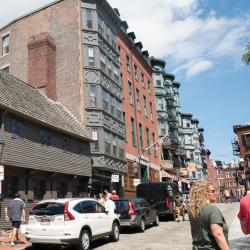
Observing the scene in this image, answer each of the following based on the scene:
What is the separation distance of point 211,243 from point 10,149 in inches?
590

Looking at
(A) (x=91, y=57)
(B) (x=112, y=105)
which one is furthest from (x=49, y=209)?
(B) (x=112, y=105)

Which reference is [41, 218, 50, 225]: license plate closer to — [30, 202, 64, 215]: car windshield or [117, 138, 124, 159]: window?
[30, 202, 64, 215]: car windshield

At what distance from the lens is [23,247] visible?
12.9 metres

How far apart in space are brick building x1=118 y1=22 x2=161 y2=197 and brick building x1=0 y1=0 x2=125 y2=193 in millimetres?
2961

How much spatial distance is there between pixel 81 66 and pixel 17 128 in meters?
10.4

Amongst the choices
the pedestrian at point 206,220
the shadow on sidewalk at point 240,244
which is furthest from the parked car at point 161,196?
the pedestrian at point 206,220

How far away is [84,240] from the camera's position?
41.1ft

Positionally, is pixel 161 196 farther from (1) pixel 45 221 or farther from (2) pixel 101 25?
(2) pixel 101 25

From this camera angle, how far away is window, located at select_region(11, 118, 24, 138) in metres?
18.6

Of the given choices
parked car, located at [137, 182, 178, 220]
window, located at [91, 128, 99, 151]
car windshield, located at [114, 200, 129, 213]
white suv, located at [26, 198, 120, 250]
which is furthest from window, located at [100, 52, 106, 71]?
white suv, located at [26, 198, 120, 250]

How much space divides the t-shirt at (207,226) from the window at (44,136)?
17039 millimetres

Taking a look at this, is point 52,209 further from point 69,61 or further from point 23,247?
point 69,61

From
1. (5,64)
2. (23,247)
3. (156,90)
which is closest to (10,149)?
(23,247)

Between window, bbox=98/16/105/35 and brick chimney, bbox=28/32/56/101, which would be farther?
window, bbox=98/16/105/35
